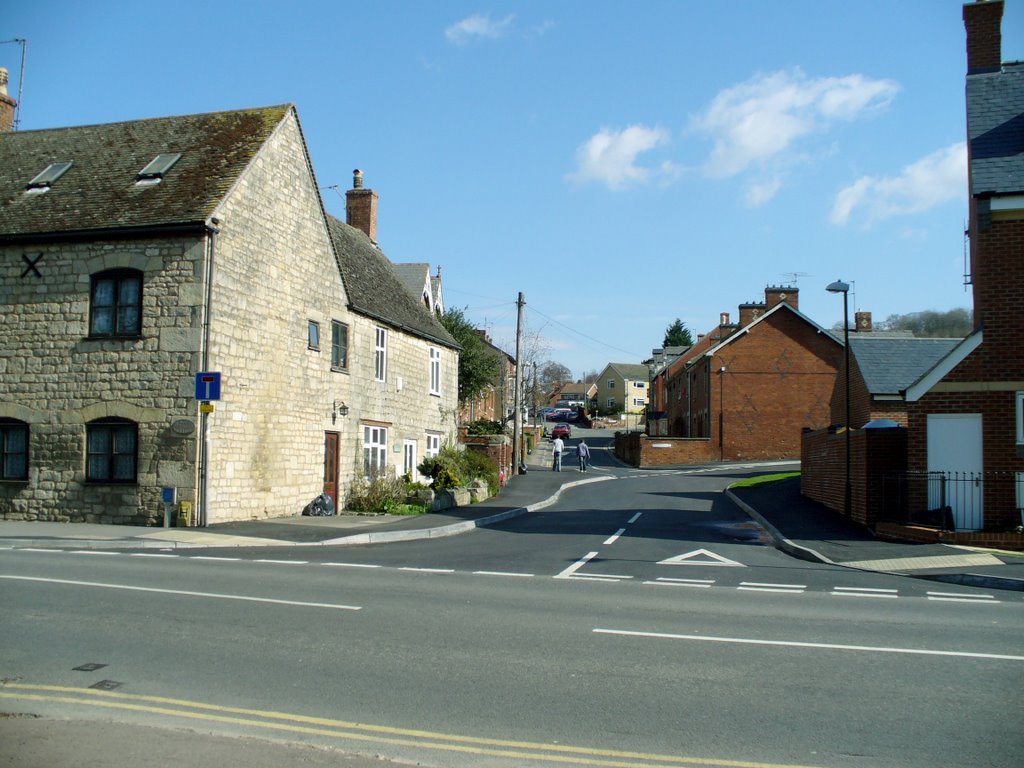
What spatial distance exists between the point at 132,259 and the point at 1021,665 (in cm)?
1816

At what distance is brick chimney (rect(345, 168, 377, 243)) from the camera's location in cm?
Result: 3534

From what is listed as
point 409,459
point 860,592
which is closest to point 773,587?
point 860,592

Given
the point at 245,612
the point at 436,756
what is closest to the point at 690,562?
the point at 245,612

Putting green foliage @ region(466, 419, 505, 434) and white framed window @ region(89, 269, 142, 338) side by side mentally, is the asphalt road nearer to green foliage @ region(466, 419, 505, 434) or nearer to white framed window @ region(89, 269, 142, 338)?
white framed window @ region(89, 269, 142, 338)

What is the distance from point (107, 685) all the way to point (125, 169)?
700 inches

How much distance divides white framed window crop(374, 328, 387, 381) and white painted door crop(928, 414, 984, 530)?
15925 mm

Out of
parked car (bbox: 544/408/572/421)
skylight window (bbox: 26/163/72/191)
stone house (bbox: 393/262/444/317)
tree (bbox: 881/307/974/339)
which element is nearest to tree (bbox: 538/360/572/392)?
parked car (bbox: 544/408/572/421)

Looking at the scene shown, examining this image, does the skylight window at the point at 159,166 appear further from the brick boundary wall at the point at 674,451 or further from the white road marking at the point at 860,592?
the brick boundary wall at the point at 674,451

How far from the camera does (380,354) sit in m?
28.1

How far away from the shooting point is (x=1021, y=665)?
800 centimetres

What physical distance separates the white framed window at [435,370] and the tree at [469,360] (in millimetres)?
14460

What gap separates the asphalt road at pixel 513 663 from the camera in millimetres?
5906

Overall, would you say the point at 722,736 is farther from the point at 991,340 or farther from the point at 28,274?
the point at 28,274

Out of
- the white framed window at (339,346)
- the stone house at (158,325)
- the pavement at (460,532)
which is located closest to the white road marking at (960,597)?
the pavement at (460,532)
